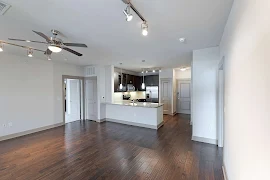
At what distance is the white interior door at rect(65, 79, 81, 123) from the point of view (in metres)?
6.71

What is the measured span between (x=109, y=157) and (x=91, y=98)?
3.99m

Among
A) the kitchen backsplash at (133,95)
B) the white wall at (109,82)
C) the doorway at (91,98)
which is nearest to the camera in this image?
the white wall at (109,82)

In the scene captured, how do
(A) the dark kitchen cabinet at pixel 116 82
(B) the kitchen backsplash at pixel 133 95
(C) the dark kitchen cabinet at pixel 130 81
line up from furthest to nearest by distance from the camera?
(B) the kitchen backsplash at pixel 133 95
(C) the dark kitchen cabinet at pixel 130 81
(A) the dark kitchen cabinet at pixel 116 82

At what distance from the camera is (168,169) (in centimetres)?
258

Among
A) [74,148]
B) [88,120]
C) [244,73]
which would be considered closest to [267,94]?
[244,73]

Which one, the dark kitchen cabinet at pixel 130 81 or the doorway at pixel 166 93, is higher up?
the dark kitchen cabinet at pixel 130 81

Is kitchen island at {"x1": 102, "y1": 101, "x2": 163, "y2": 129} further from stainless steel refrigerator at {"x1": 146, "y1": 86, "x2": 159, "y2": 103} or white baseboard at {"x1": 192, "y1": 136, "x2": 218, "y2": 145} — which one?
stainless steel refrigerator at {"x1": 146, "y1": 86, "x2": 159, "y2": 103}

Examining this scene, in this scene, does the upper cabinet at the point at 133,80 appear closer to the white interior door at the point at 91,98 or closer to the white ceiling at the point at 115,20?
the white interior door at the point at 91,98

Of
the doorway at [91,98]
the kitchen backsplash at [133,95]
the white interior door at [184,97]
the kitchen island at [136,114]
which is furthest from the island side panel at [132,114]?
the white interior door at [184,97]

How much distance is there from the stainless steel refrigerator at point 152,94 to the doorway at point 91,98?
357cm

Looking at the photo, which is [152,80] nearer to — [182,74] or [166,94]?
[166,94]

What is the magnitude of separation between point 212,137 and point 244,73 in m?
2.99

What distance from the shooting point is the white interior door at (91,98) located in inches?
252

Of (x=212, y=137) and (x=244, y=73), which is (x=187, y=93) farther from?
(x=244, y=73)
